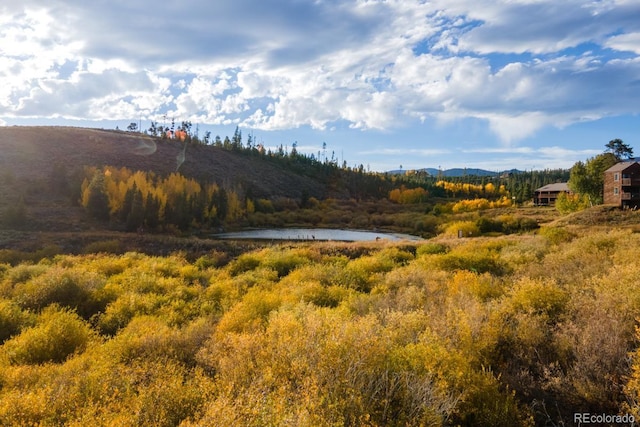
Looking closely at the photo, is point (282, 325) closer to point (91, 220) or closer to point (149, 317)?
point (149, 317)

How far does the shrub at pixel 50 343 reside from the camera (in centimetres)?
730

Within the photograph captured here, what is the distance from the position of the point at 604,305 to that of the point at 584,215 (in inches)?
1826

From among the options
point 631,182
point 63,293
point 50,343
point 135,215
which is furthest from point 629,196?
point 135,215

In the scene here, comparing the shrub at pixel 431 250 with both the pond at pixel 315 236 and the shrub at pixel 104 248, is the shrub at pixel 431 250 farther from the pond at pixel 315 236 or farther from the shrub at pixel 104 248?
the pond at pixel 315 236

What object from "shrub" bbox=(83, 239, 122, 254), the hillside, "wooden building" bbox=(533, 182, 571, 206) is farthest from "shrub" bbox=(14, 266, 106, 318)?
"wooden building" bbox=(533, 182, 571, 206)

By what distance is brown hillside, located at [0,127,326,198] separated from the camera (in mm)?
70006

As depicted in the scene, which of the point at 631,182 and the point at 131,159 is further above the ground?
the point at 131,159

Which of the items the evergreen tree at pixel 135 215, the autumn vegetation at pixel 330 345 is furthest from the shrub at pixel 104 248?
the evergreen tree at pixel 135 215

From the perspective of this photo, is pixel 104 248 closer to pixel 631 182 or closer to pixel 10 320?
pixel 10 320

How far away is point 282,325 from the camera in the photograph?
636 centimetres

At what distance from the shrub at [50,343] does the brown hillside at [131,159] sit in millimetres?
68828

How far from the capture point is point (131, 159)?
84812 millimetres

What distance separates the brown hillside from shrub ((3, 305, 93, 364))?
226 feet

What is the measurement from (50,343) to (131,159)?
87522 mm
